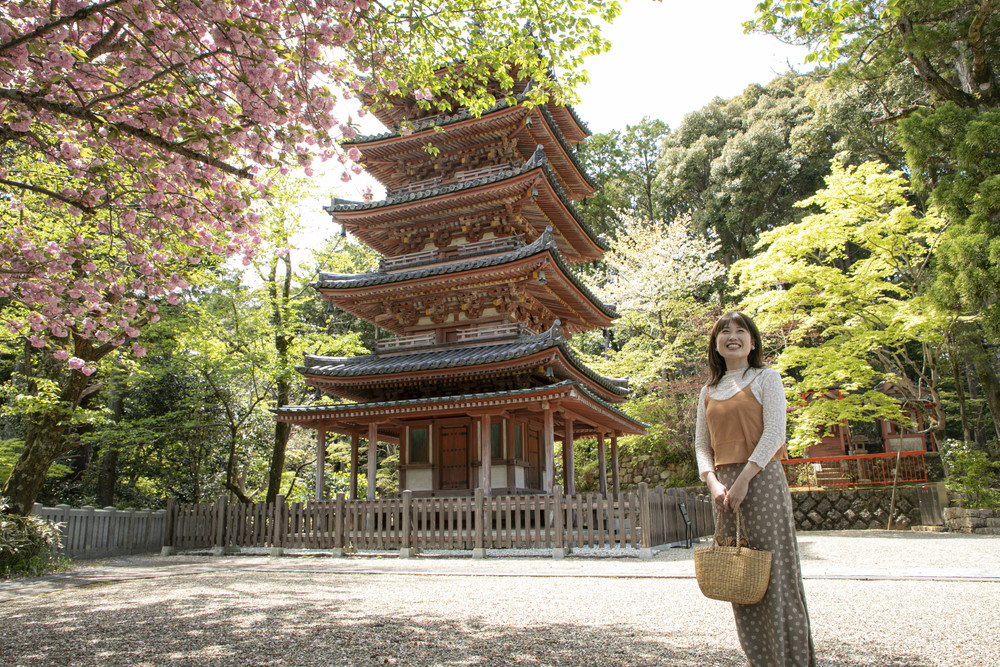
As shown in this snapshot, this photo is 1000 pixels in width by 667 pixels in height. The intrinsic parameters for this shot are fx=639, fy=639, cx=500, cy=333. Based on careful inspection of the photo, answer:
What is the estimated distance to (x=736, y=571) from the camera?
289 centimetres

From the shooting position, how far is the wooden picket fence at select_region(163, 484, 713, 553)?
438 inches

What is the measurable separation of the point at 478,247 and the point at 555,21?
914 centimetres

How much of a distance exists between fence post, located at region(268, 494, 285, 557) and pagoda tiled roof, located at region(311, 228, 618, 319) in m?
5.36

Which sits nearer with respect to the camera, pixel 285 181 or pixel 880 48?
pixel 880 48

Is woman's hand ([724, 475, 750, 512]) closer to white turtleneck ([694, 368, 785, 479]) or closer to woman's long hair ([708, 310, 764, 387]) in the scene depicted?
white turtleneck ([694, 368, 785, 479])

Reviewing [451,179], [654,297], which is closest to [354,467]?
[451,179]

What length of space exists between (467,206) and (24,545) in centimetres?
1082

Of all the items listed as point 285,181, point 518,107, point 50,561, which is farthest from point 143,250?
point 285,181

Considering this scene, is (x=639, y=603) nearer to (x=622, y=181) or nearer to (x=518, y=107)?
(x=518, y=107)

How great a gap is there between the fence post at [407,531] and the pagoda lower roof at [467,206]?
7.07m

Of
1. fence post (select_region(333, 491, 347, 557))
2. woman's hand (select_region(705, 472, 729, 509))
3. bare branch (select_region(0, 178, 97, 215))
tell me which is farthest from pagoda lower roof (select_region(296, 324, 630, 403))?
woman's hand (select_region(705, 472, 729, 509))

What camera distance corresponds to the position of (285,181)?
1862cm

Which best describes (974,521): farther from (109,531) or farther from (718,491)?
(109,531)

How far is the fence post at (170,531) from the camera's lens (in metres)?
13.3
